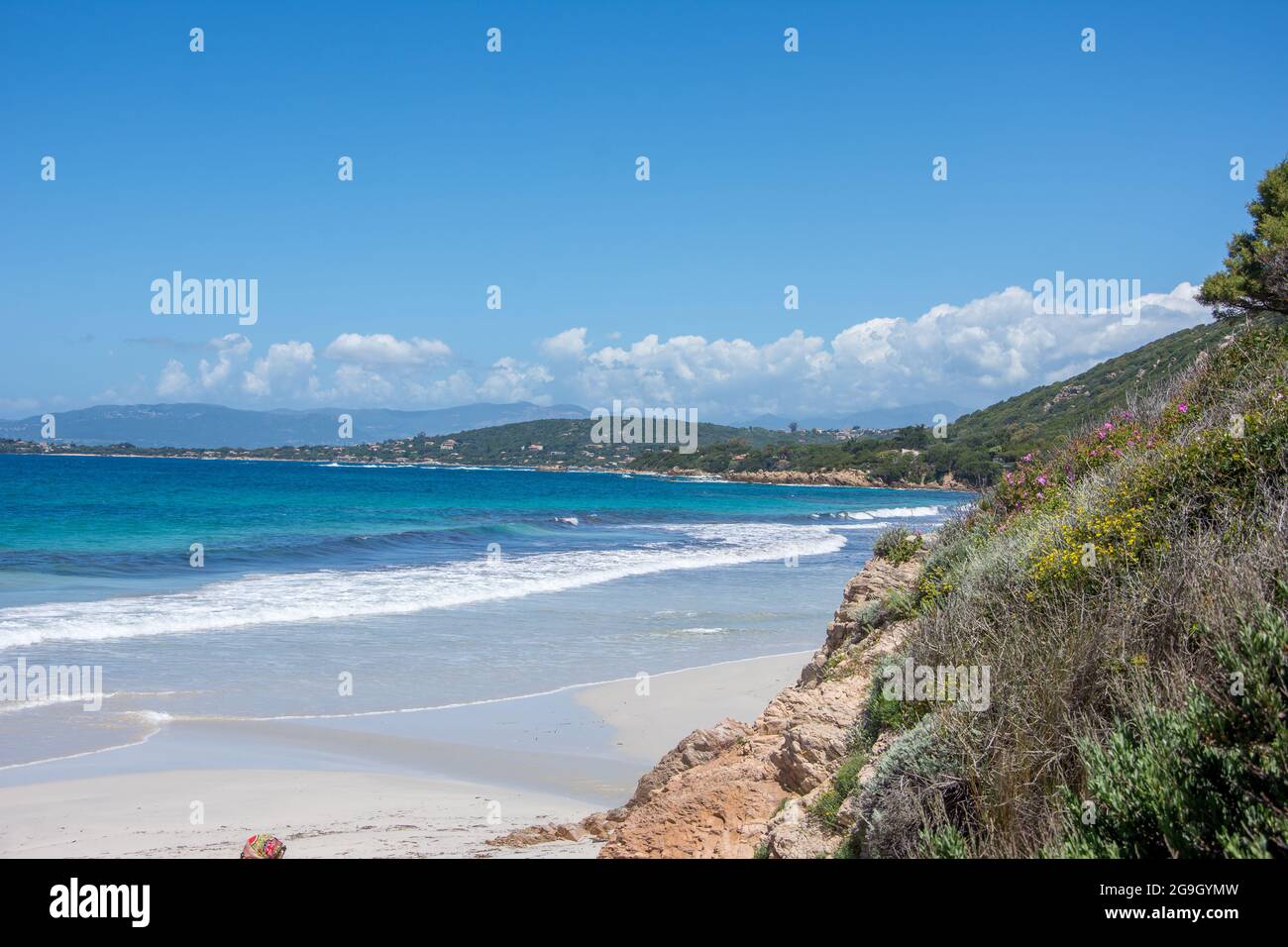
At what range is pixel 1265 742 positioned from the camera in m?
2.83

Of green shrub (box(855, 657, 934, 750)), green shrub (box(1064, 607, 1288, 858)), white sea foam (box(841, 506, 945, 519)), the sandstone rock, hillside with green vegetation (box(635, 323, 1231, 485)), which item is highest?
hillside with green vegetation (box(635, 323, 1231, 485))

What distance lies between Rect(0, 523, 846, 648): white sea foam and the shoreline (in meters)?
49.7

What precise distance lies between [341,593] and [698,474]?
95.8 m

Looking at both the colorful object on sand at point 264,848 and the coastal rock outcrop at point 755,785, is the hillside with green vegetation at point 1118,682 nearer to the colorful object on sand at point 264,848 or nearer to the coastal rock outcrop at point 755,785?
the coastal rock outcrop at point 755,785

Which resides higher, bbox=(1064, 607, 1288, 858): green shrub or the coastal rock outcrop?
bbox=(1064, 607, 1288, 858): green shrub

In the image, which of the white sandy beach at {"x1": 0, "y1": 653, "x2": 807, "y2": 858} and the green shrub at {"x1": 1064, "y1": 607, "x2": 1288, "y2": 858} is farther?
the white sandy beach at {"x1": 0, "y1": 653, "x2": 807, "y2": 858}

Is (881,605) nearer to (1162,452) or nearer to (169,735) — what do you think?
(1162,452)

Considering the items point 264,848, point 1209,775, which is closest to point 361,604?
point 264,848

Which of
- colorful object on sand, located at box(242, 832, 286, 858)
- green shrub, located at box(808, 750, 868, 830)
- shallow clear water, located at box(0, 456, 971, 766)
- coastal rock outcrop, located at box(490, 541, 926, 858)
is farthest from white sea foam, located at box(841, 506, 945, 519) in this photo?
colorful object on sand, located at box(242, 832, 286, 858)

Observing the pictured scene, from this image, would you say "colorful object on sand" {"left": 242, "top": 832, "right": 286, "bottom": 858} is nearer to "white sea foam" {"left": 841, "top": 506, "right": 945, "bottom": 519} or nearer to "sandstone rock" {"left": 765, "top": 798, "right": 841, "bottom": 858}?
"sandstone rock" {"left": 765, "top": 798, "right": 841, "bottom": 858}

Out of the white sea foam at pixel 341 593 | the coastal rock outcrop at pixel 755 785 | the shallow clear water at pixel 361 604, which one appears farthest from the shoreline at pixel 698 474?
the coastal rock outcrop at pixel 755 785

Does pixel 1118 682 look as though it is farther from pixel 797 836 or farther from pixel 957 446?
pixel 957 446

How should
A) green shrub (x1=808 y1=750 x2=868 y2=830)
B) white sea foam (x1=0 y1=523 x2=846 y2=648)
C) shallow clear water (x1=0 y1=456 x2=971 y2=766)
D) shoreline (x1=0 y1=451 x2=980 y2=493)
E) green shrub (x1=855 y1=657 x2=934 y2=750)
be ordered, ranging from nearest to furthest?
1. green shrub (x1=808 y1=750 x2=868 y2=830)
2. green shrub (x1=855 y1=657 x2=934 y2=750)
3. shallow clear water (x1=0 y1=456 x2=971 y2=766)
4. white sea foam (x1=0 y1=523 x2=846 y2=648)
5. shoreline (x1=0 y1=451 x2=980 y2=493)

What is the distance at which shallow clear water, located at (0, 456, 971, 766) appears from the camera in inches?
460
